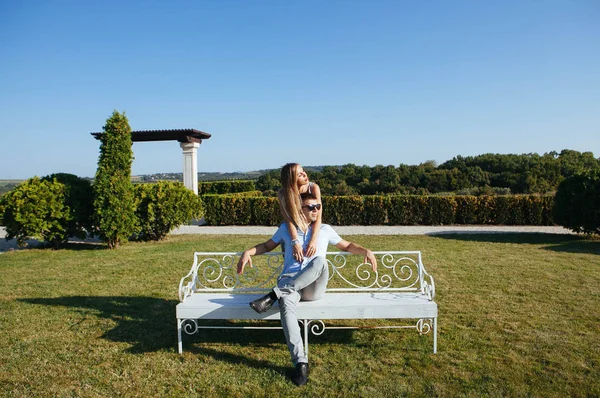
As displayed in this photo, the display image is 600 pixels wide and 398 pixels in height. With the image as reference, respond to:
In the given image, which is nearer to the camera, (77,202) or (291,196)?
(291,196)

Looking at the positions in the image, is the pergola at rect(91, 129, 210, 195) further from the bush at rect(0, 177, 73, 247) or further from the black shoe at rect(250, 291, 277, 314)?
the black shoe at rect(250, 291, 277, 314)

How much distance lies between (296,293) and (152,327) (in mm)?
1729

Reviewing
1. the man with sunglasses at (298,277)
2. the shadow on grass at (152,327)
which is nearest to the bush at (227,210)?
the shadow on grass at (152,327)

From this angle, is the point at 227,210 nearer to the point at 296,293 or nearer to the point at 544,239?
the point at 544,239

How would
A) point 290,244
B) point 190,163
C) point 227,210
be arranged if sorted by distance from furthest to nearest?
point 190,163, point 227,210, point 290,244

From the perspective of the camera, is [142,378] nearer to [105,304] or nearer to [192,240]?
[105,304]

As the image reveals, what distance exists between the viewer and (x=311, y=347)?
12.5 ft

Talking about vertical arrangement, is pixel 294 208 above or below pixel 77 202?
above

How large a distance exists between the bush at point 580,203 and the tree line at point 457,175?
12511 millimetres

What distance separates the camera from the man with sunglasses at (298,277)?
10.6 feet

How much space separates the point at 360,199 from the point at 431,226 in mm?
2265

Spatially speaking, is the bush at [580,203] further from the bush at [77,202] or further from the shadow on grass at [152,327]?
the bush at [77,202]

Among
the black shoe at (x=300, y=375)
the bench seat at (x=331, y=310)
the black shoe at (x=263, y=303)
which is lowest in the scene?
the black shoe at (x=300, y=375)

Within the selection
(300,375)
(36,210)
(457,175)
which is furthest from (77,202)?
(457,175)
